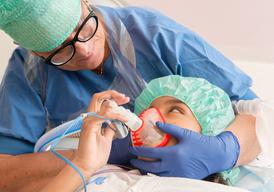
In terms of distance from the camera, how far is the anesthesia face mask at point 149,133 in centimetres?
117

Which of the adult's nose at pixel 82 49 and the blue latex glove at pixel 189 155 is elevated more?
the adult's nose at pixel 82 49

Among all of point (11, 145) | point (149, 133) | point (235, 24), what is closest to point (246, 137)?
point (149, 133)

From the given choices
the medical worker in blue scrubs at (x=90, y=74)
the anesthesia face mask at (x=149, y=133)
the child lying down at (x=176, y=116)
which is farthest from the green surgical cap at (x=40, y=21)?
the anesthesia face mask at (x=149, y=133)

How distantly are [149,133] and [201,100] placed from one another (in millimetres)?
201

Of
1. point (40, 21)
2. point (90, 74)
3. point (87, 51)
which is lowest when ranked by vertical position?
point (90, 74)

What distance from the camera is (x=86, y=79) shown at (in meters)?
1.53

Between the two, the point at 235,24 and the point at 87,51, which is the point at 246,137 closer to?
the point at 87,51

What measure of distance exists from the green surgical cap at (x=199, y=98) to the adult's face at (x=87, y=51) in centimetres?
22

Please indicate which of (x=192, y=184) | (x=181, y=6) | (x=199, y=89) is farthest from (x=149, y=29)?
(x=181, y=6)

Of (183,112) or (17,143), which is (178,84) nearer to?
(183,112)

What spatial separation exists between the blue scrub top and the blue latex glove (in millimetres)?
335

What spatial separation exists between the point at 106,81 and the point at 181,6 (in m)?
1.13

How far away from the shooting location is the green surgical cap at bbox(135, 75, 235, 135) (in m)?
1.24

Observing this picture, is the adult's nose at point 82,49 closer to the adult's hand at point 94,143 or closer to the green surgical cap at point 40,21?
the green surgical cap at point 40,21
